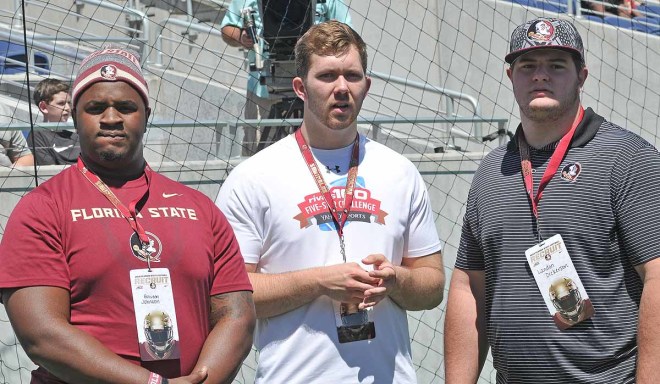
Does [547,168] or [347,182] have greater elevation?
[547,168]

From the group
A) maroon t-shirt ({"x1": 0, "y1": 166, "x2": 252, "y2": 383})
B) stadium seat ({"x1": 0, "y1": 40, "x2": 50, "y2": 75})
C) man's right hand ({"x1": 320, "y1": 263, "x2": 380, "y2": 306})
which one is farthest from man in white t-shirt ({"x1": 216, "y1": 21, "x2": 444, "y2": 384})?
stadium seat ({"x1": 0, "y1": 40, "x2": 50, "y2": 75})

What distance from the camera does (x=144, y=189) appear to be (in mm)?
3148

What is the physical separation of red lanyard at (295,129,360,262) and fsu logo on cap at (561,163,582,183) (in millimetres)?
712

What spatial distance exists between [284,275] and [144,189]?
693mm

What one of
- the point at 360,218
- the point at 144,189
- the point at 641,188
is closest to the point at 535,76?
the point at 641,188

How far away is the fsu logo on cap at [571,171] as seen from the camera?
3412mm

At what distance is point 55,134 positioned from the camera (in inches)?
234

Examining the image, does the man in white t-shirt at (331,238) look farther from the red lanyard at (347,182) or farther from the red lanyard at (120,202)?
the red lanyard at (120,202)

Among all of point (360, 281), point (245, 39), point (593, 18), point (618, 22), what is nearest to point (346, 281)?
point (360, 281)

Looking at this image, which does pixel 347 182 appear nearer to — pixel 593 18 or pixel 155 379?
Answer: pixel 155 379

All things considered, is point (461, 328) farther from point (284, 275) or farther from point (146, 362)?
point (146, 362)

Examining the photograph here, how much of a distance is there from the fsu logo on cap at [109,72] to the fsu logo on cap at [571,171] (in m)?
1.35

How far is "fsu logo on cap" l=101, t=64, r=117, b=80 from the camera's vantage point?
3143 mm

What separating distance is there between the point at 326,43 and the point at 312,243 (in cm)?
67
